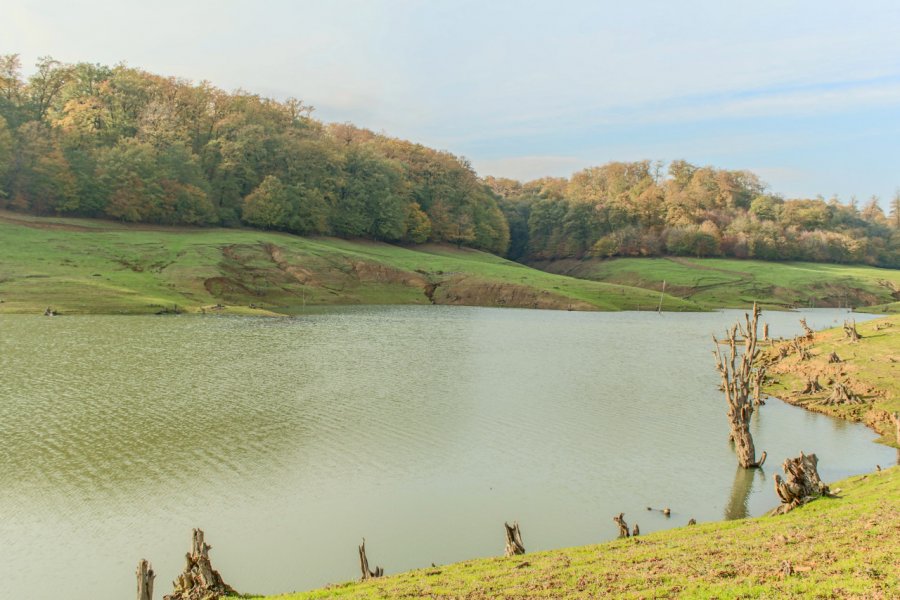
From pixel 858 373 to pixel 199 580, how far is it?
38.4 m

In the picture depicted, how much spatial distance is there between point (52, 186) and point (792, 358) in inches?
3944

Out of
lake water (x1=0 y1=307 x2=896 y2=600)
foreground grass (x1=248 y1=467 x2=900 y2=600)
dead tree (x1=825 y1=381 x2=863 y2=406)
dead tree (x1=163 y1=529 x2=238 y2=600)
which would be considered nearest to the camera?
foreground grass (x1=248 y1=467 x2=900 y2=600)

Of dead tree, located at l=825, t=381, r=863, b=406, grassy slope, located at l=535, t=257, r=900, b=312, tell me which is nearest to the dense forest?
grassy slope, located at l=535, t=257, r=900, b=312

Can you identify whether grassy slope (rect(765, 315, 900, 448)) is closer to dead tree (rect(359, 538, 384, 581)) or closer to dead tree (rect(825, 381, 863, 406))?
dead tree (rect(825, 381, 863, 406))

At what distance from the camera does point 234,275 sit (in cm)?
9156

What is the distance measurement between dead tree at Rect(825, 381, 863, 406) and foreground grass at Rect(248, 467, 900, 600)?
66.9 feet

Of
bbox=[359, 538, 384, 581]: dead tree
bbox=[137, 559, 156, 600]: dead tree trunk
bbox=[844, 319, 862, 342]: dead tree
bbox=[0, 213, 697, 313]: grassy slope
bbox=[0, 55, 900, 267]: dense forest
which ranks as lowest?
bbox=[359, 538, 384, 581]: dead tree

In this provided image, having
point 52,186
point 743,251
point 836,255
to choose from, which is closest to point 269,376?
point 52,186

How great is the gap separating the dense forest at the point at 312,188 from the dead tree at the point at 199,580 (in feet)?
329

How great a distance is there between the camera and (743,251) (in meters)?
164

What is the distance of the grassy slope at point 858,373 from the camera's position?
112 feet

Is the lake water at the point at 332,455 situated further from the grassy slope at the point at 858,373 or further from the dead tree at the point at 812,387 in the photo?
the dead tree at the point at 812,387

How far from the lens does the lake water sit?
1789 cm

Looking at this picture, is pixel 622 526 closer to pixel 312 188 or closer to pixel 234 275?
pixel 234 275
